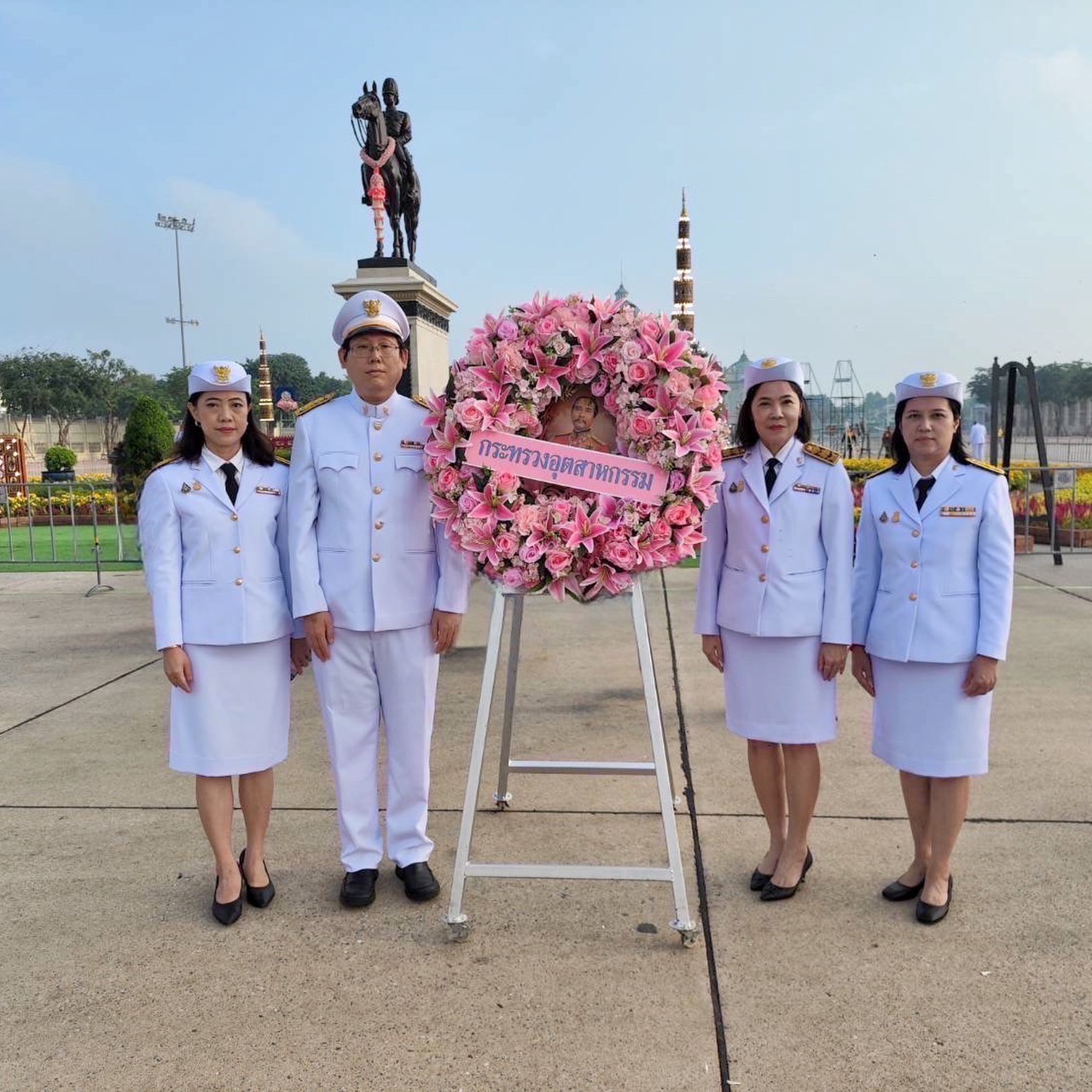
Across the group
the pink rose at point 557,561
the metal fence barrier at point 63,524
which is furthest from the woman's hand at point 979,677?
the metal fence barrier at point 63,524

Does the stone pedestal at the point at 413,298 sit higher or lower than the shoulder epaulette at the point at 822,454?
higher

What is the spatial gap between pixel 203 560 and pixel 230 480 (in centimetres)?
26

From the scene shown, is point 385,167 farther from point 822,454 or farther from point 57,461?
point 57,461

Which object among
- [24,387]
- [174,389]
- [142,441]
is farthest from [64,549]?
[174,389]

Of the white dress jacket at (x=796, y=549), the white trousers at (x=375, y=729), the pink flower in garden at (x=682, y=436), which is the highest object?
the pink flower in garden at (x=682, y=436)

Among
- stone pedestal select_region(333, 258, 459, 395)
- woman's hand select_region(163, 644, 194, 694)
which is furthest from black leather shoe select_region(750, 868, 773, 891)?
stone pedestal select_region(333, 258, 459, 395)

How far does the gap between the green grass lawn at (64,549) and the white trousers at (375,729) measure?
25.8ft

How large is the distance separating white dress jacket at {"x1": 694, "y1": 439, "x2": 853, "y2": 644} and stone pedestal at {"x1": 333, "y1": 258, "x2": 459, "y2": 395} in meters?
4.65

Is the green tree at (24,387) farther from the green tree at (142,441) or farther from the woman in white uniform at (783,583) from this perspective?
the woman in white uniform at (783,583)

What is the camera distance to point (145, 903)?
2914 millimetres

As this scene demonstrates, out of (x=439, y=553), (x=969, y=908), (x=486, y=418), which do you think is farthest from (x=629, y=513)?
(x=969, y=908)

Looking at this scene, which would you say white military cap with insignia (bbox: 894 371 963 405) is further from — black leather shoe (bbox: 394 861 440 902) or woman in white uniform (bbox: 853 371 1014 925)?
black leather shoe (bbox: 394 861 440 902)

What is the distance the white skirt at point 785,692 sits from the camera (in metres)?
2.78

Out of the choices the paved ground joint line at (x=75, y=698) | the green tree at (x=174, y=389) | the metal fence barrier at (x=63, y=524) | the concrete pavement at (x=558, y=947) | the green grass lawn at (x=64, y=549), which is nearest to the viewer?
the concrete pavement at (x=558, y=947)
